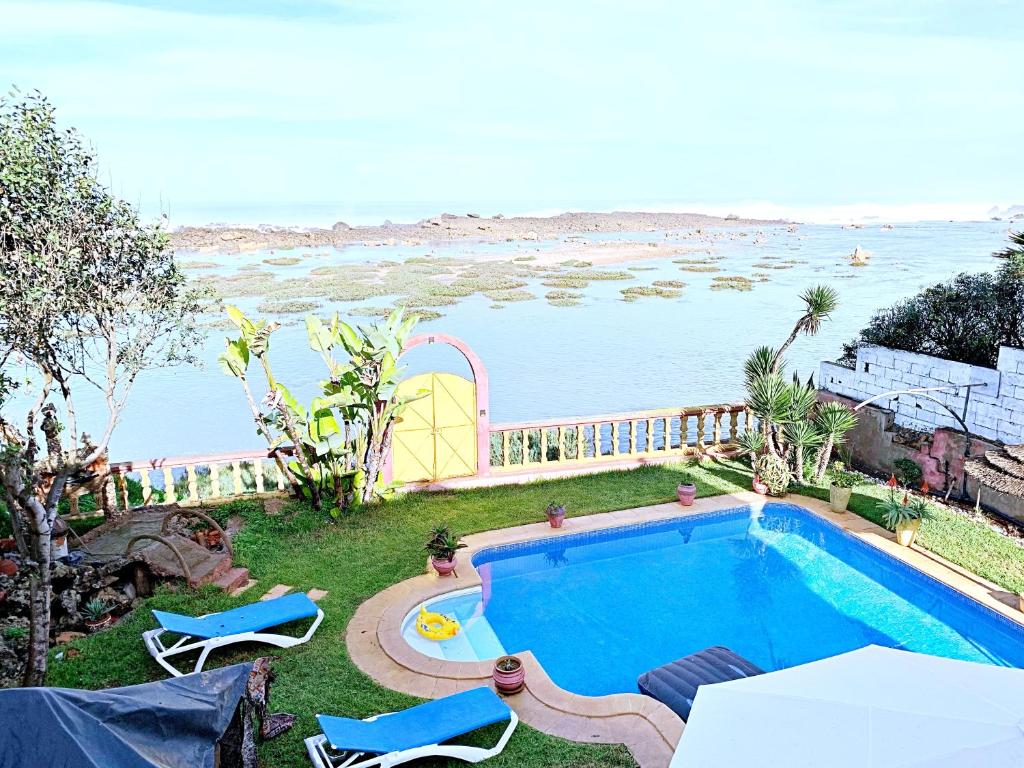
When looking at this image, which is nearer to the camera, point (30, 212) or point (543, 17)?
point (30, 212)

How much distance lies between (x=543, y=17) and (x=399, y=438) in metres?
29.8

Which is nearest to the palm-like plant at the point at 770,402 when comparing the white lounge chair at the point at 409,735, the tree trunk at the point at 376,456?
the tree trunk at the point at 376,456

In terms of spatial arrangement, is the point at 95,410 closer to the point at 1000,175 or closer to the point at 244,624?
the point at 244,624

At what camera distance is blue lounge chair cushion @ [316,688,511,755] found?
561 centimetres

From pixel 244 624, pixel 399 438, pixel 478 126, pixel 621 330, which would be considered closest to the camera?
pixel 244 624

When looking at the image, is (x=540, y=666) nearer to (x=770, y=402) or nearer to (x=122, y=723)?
(x=122, y=723)

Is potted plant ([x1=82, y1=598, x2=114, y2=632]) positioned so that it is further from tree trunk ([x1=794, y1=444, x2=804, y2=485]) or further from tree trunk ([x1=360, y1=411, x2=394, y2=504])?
tree trunk ([x1=794, y1=444, x2=804, y2=485])

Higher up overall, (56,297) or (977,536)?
(56,297)

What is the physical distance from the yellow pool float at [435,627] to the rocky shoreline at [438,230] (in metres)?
42.1

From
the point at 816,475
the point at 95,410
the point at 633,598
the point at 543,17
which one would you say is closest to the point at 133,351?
the point at 633,598

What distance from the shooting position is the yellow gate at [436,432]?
1240cm

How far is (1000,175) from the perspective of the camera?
70562 mm

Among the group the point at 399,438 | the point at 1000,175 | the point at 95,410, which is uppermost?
the point at 1000,175

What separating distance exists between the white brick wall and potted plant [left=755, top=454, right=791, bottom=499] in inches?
113
